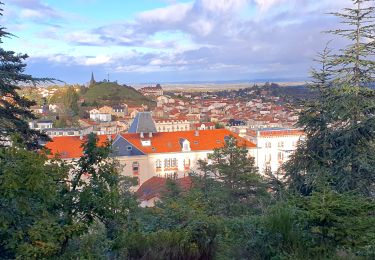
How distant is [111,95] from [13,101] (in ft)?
416

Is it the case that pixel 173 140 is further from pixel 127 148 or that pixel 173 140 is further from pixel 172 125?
pixel 172 125

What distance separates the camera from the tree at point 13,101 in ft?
37.4

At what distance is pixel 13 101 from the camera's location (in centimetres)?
1423

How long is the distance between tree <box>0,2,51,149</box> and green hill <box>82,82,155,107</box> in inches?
4246

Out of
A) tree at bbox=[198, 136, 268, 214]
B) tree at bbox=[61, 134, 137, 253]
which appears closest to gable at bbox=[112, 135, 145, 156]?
tree at bbox=[198, 136, 268, 214]

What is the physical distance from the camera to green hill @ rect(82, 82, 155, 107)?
13077 centimetres

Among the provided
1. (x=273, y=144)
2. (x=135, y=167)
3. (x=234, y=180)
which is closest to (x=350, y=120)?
(x=234, y=180)

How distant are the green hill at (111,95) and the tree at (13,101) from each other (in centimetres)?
10785

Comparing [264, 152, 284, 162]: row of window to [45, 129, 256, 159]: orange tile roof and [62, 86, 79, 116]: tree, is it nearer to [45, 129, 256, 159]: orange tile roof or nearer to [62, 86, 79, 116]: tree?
[45, 129, 256, 159]: orange tile roof

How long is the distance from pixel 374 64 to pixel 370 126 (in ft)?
5.59

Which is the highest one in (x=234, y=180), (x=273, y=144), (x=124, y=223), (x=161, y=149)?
(x=124, y=223)

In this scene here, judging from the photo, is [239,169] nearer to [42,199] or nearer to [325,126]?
[325,126]

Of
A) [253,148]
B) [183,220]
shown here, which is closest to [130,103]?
[253,148]

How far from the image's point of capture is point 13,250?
450 cm
